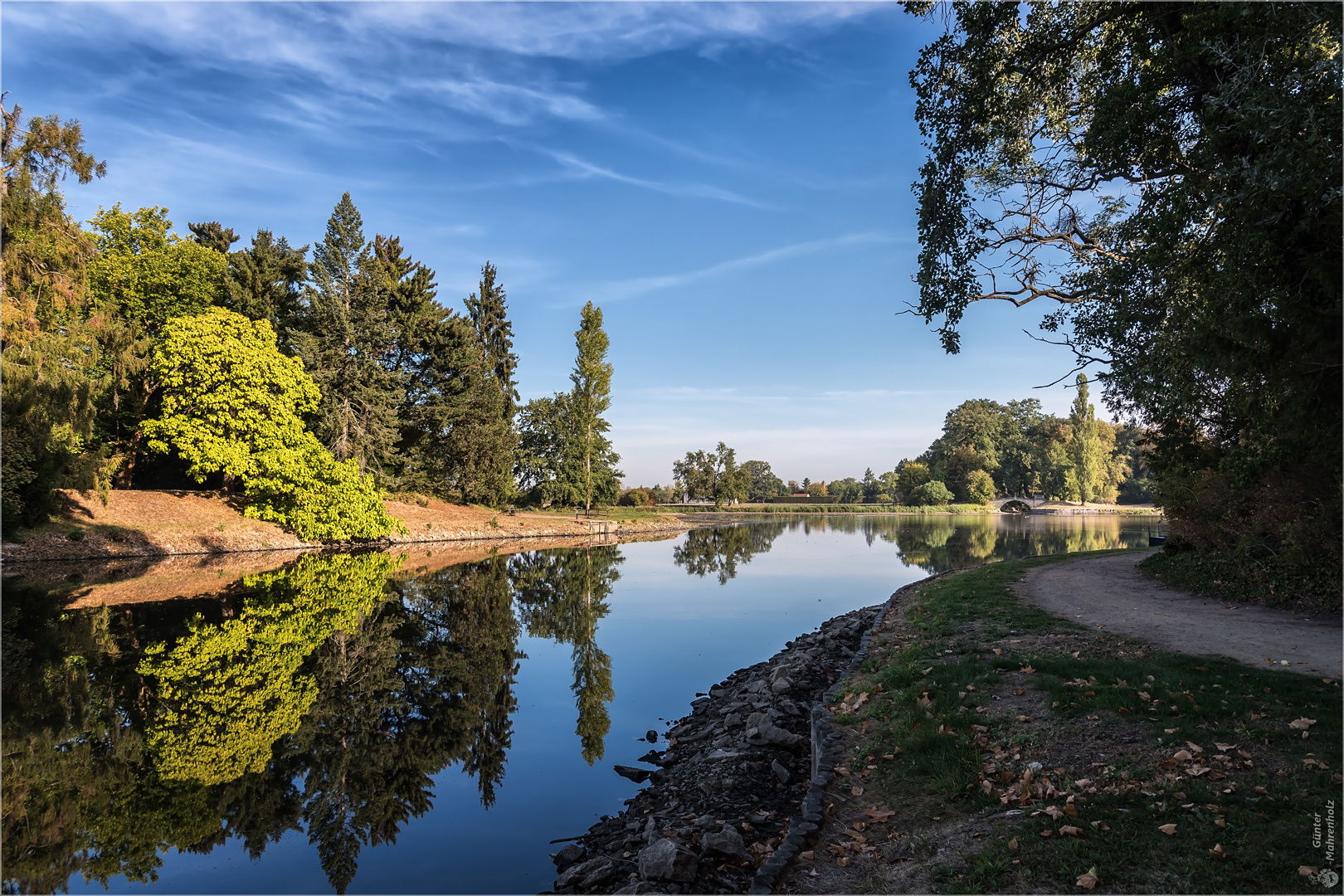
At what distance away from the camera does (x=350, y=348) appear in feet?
121

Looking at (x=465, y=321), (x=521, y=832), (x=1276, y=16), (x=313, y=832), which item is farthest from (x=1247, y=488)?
(x=465, y=321)

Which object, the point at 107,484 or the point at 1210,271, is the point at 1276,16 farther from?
the point at 107,484

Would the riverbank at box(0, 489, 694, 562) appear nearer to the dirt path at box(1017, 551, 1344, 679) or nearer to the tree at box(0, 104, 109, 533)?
the tree at box(0, 104, 109, 533)

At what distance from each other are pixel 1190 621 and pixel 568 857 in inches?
450

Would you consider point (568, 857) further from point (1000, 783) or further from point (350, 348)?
point (350, 348)

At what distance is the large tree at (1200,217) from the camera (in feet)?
17.5

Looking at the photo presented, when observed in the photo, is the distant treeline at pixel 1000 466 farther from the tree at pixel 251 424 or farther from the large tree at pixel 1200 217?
the large tree at pixel 1200 217

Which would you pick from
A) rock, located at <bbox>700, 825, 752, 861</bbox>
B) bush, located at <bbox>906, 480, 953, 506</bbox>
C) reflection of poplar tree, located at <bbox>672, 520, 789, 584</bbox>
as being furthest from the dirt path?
bush, located at <bbox>906, 480, 953, 506</bbox>

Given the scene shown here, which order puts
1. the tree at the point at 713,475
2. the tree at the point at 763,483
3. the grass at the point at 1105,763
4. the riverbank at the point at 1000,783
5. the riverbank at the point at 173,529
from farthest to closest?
the tree at the point at 763,483 < the tree at the point at 713,475 < the riverbank at the point at 173,529 < the riverbank at the point at 1000,783 < the grass at the point at 1105,763

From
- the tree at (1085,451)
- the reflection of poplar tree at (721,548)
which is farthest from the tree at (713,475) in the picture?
the tree at (1085,451)

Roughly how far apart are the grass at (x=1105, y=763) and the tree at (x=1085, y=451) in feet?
337

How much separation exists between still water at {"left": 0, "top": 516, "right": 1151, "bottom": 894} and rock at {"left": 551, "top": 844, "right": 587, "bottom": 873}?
0.09 m

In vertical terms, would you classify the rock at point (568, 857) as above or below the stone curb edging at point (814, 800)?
below

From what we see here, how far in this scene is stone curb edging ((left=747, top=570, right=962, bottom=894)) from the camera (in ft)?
14.3
